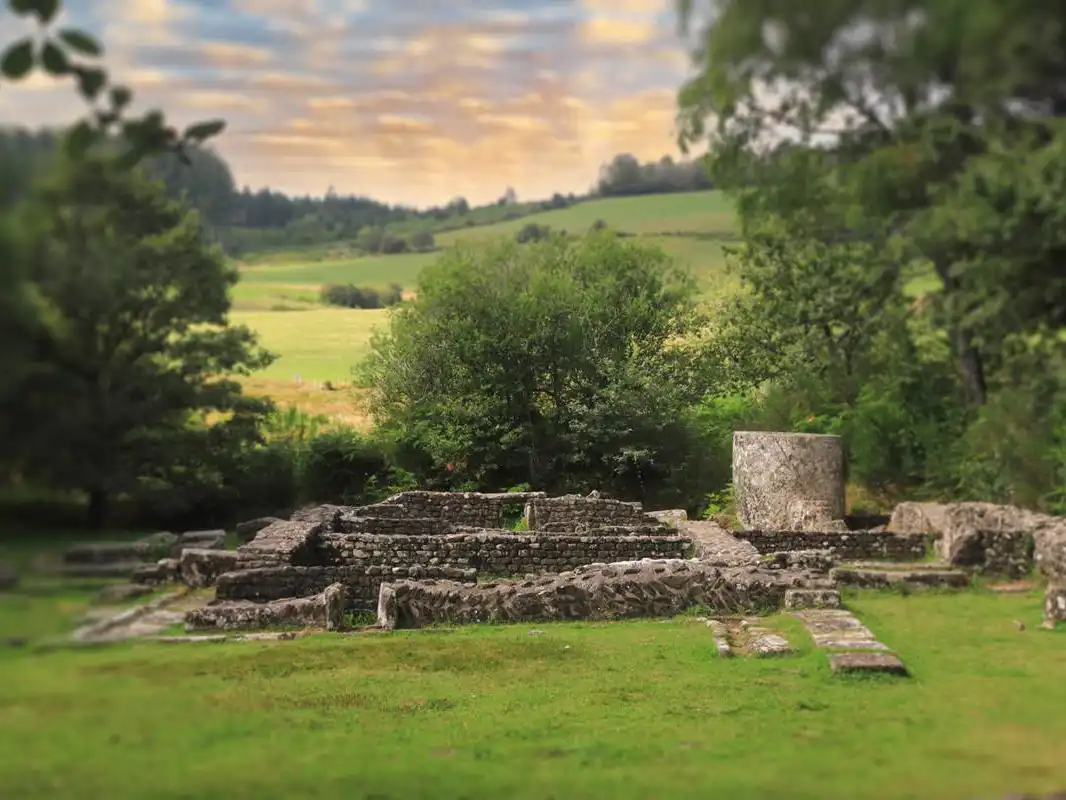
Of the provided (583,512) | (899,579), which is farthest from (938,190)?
(583,512)

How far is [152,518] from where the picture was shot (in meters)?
3.82

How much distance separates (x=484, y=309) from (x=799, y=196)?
61.4 feet

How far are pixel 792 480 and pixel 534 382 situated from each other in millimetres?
7540

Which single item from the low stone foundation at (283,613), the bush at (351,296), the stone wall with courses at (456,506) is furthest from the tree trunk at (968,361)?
the stone wall with courses at (456,506)

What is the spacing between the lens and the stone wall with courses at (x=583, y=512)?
16.5 metres

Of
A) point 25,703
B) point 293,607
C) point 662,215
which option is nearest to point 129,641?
point 25,703

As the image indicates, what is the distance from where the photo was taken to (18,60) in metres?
2.47

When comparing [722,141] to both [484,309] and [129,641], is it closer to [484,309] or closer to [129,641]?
[129,641]

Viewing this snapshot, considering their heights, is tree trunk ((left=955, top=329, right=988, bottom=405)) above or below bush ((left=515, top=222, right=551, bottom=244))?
below

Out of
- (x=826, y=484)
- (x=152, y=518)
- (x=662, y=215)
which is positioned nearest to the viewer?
(x=152, y=518)

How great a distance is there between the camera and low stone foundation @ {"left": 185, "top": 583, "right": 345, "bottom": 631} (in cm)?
977

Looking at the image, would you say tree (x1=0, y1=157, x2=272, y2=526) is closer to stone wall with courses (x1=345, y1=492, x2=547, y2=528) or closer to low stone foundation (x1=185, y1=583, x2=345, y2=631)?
low stone foundation (x1=185, y1=583, x2=345, y2=631)

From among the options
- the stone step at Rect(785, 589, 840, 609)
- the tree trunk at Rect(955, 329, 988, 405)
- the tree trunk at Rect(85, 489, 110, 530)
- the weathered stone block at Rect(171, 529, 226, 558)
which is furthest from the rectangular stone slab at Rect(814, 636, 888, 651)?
the weathered stone block at Rect(171, 529, 226, 558)

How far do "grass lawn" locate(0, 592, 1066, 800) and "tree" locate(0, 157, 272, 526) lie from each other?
562mm
